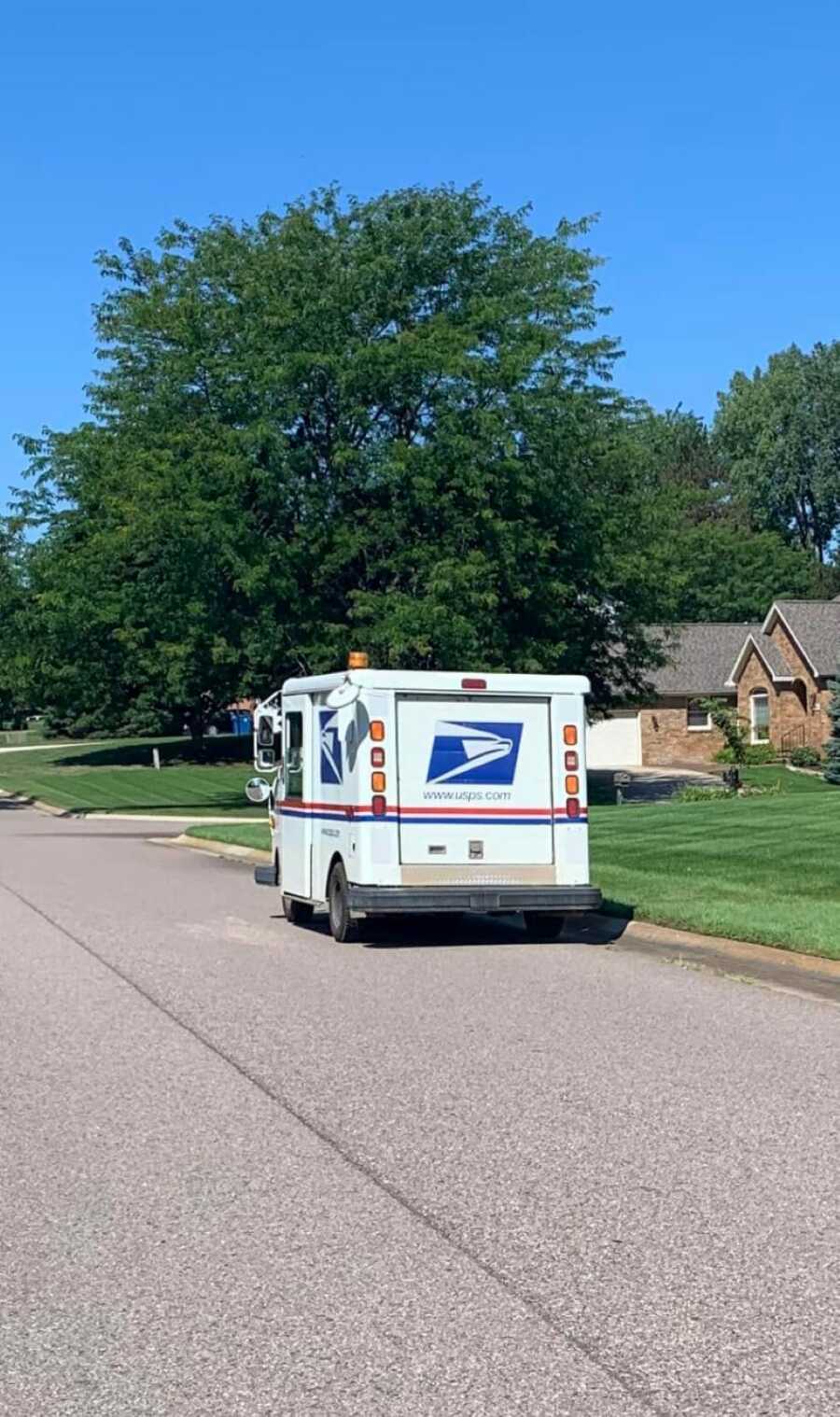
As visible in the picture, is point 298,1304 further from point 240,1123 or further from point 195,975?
point 195,975

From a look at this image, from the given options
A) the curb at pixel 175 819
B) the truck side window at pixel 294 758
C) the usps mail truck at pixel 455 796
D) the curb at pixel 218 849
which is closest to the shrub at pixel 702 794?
the curb at pixel 175 819

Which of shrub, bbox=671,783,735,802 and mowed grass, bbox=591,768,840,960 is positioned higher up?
shrub, bbox=671,783,735,802

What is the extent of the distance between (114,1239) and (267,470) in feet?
101

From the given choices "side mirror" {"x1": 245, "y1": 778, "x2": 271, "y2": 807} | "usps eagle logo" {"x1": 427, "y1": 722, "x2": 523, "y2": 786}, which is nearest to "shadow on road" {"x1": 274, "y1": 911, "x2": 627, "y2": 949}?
"side mirror" {"x1": 245, "y1": 778, "x2": 271, "y2": 807}

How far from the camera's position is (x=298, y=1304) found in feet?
17.7

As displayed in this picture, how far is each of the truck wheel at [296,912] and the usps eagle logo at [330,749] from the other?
5.97 feet

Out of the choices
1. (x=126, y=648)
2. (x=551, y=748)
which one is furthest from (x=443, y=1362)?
(x=126, y=648)

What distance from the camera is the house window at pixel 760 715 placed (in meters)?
57.0

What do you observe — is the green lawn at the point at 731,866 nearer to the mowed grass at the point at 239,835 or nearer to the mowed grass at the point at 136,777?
the mowed grass at the point at 239,835

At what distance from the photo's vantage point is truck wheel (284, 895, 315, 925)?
17531 mm

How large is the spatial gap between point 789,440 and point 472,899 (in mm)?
85696

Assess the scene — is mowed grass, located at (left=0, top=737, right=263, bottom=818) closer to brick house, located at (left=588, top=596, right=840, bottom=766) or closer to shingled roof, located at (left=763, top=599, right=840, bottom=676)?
brick house, located at (left=588, top=596, right=840, bottom=766)

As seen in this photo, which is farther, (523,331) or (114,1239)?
(523,331)

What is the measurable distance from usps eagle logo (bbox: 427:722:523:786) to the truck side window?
2.04 metres
